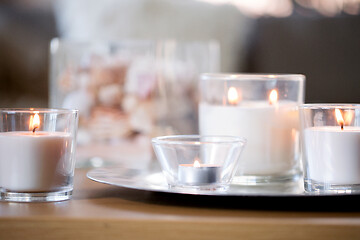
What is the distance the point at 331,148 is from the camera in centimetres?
58

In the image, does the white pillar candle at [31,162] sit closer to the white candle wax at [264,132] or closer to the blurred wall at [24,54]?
the white candle wax at [264,132]

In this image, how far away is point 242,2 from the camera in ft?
6.37

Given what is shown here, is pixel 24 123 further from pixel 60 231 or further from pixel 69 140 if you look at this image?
pixel 60 231

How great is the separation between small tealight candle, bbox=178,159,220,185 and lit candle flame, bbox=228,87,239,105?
5.8 inches

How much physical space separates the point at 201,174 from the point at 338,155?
14 centimetres

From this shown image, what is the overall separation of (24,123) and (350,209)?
341 mm

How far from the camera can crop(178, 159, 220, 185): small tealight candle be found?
0.59m

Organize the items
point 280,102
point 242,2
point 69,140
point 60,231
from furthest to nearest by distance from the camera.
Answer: point 242,2 < point 280,102 < point 69,140 < point 60,231

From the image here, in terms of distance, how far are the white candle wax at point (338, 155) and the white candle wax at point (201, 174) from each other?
0.11m

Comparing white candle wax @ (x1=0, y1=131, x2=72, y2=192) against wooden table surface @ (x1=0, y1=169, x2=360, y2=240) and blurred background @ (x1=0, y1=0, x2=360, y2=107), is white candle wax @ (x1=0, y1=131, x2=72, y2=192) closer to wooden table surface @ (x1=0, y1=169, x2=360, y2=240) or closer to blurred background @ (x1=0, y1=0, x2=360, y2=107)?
wooden table surface @ (x1=0, y1=169, x2=360, y2=240)

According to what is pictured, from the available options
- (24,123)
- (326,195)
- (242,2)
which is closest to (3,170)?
(24,123)

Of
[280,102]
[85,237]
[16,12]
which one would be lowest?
[85,237]

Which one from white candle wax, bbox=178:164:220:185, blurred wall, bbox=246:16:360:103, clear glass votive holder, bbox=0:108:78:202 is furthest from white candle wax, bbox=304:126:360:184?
blurred wall, bbox=246:16:360:103

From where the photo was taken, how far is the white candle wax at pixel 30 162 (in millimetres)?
578
